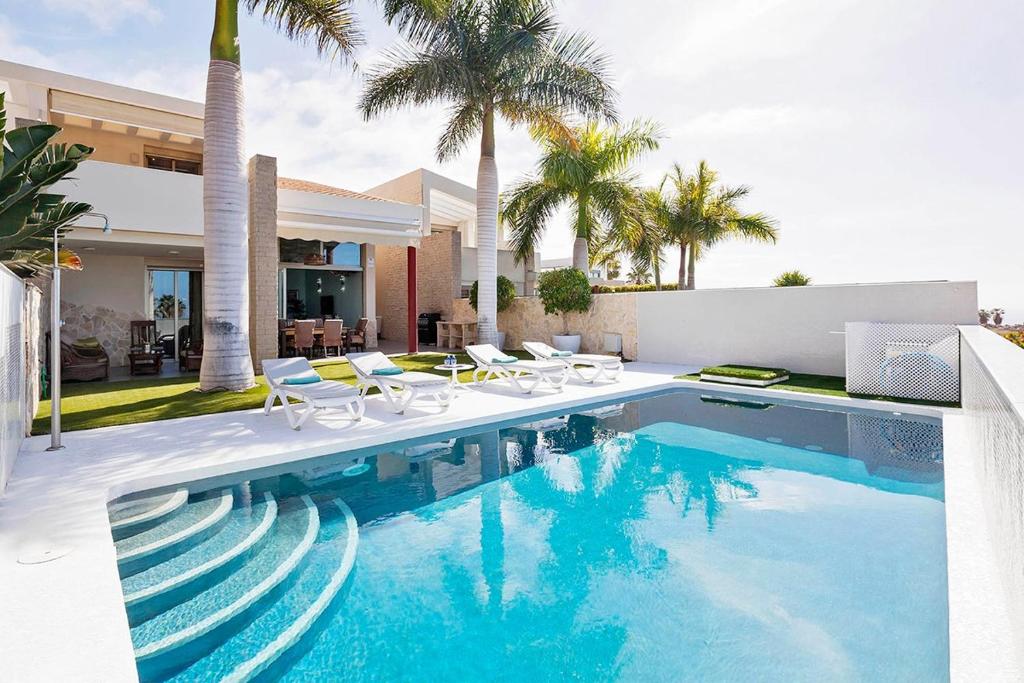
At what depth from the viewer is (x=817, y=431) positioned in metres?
9.24

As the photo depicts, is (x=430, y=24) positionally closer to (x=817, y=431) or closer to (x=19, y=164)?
(x=19, y=164)

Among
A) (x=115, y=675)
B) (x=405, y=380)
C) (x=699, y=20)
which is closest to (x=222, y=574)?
(x=115, y=675)

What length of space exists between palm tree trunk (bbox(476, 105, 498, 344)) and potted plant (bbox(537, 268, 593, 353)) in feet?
10.5

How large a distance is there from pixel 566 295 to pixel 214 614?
16.3m

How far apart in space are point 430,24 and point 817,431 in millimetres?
13649

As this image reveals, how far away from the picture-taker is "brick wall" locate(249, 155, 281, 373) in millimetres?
14078

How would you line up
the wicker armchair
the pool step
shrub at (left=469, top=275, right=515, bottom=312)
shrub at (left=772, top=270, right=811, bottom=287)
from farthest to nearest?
1. shrub at (left=772, top=270, right=811, bottom=287)
2. shrub at (left=469, top=275, right=515, bottom=312)
3. the wicker armchair
4. the pool step

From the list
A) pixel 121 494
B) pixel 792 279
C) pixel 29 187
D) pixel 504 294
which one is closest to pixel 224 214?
pixel 29 187

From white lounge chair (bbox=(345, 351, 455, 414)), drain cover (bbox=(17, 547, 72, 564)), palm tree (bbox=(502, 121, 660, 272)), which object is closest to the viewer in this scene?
drain cover (bbox=(17, 547, 72, 564))

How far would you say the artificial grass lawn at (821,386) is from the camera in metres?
10.8

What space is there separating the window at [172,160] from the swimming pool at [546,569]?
17105mm

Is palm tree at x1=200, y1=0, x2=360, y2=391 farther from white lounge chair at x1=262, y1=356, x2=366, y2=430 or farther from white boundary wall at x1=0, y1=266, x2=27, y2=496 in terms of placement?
white boundary wall at x1=0, y1=266, x2=27, y2=496

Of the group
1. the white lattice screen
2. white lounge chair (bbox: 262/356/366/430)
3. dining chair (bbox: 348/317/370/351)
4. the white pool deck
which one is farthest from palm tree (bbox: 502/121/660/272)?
white lounge chair (bbox: 262/356/366/430)

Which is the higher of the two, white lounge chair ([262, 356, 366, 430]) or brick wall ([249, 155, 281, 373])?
brick wall ([249, 155, 281, 373])
